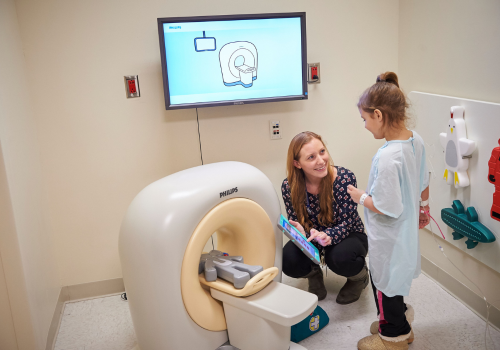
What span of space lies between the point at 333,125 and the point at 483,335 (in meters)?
1.43

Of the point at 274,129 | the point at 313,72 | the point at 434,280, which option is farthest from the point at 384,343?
the point at 313,72

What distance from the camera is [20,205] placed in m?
2.06

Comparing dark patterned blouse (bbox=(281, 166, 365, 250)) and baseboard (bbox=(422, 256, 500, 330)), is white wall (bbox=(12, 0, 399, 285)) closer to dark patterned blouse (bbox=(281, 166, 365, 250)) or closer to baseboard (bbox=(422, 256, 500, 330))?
dark patterned blouse (bbox=(281, 166, 365, 250))

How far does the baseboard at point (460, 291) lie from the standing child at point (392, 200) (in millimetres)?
497

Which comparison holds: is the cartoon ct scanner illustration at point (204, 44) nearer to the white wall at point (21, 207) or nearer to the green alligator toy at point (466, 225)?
the white wall at point (21, 207)

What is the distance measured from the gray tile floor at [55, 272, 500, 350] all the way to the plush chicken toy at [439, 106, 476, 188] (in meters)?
0.67

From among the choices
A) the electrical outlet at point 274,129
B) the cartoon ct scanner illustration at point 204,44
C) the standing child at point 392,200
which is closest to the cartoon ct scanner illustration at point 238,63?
the cartoon ct scanner illustration at point 204,44

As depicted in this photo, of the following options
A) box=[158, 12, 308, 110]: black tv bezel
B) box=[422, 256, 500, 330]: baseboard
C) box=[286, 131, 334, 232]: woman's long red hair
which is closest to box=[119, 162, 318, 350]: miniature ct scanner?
box=[286, 131, 334, 232]: woman's long red hair

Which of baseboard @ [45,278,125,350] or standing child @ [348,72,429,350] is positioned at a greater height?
standing child @ [348,72,429,350]

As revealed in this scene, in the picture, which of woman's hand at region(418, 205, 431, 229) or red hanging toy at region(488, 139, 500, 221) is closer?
red hanging toy at region(488, 139, 500, 221)

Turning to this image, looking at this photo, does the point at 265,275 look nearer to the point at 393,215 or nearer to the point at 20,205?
the point at 393,215

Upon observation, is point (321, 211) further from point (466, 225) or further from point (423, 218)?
point (466, 225)

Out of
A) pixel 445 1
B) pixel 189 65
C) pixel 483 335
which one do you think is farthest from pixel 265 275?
pixel 445 1

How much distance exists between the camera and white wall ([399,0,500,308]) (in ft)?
6.66
